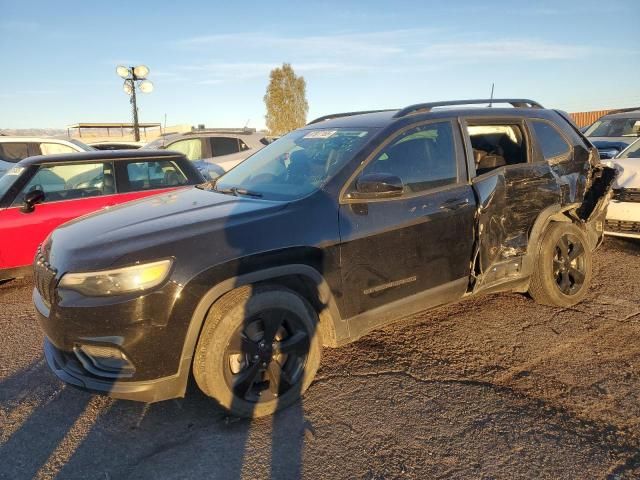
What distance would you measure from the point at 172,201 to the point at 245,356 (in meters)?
1.34

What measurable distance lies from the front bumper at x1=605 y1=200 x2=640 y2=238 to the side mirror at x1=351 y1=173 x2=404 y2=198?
4.07 meters

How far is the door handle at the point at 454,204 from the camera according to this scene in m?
3.38

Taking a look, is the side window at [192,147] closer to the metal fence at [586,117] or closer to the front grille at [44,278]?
the front grille at [44,278]

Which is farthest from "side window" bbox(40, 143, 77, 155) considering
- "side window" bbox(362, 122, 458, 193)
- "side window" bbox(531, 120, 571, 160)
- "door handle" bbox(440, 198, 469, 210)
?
"side window" bbox(531, 120, 571, 160)

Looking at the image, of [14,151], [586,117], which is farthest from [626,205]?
[586,117]

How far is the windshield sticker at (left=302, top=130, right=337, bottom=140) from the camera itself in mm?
3717

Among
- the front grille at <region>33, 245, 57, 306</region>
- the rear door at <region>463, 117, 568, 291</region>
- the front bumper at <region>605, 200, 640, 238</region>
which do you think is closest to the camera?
the front grille at <region>33, 245, 57, 306</region>

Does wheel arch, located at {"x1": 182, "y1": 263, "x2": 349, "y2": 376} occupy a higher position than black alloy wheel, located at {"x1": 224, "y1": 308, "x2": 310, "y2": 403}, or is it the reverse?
wheel arch, located at {"x1": 182, "y1": 263, "x2": 349, "y2": 376}

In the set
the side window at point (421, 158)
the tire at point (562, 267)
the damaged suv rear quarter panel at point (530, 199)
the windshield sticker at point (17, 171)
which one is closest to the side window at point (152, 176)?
the windshield sticker at point (17, 171)

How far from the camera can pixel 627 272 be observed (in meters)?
5.22

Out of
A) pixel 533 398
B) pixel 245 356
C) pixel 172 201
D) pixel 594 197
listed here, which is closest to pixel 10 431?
pixel 245 356

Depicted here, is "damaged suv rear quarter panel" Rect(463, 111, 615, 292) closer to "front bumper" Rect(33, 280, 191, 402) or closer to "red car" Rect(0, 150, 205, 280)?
"front bumper" Rect(33, 280, 191, 402)

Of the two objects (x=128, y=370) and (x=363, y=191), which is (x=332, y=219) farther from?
(x=128, y=370)

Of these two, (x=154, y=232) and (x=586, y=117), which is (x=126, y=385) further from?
(x=586, y=117)
